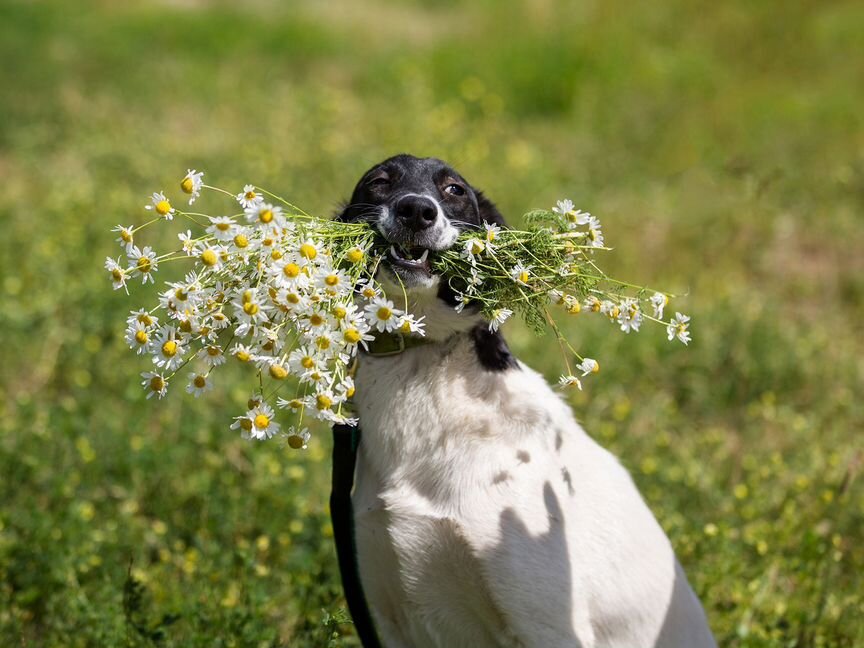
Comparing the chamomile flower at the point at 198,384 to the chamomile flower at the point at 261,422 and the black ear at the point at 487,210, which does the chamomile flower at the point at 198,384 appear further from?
the black ear at the point at 487,210

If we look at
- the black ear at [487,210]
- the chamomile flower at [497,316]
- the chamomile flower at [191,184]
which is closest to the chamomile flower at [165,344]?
the chamomile flower at [191,184]

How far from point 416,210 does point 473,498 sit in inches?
28.0

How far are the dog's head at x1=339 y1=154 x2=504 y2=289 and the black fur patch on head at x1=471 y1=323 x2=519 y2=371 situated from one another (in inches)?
11.1

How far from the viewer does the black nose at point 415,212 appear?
96.7 inches

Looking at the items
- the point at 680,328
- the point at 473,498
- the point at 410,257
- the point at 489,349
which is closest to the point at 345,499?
the point at 473,498

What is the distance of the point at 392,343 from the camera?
277 cm

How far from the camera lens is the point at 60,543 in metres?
3.60

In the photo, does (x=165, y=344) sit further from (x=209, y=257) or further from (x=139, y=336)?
(x=209, y=257)

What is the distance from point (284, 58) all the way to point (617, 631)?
9.20m

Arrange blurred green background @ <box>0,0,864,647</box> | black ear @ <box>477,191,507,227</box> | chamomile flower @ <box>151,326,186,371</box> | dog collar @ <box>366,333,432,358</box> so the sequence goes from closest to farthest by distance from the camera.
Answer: chamomile flower @ <box>151,326,186,371</box>, dog collar @ <box>366,333,432,358</box>, black ear @ <box>477,191,507,227</box>, blurred green background @ <box>0,0,864,647</box>

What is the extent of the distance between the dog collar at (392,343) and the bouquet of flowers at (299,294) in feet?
1.30

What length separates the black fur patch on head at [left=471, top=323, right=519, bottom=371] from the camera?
279cm

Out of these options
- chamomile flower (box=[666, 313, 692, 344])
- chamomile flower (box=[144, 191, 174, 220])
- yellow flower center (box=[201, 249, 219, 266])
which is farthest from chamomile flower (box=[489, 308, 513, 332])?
chamomile flower (box=[144, 191, 174, 220])

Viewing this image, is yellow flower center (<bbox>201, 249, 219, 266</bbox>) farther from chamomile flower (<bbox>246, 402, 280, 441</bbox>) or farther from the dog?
the dog
